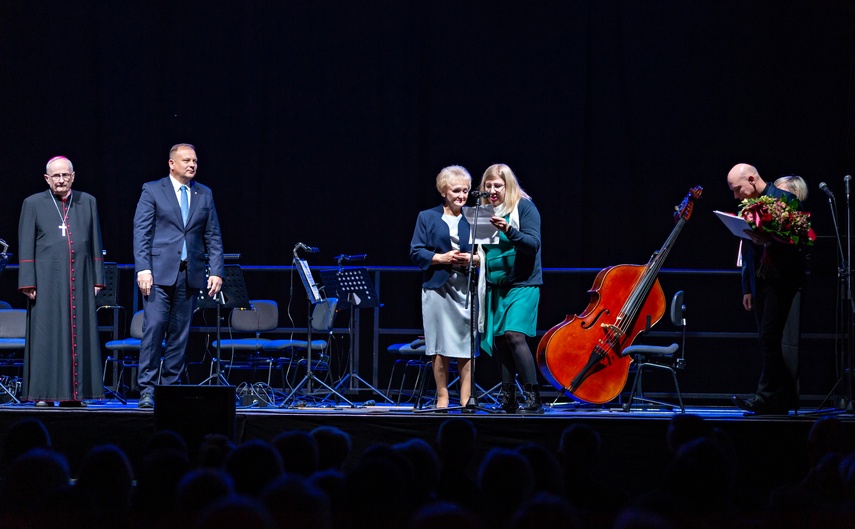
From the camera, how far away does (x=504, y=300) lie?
18.0ft

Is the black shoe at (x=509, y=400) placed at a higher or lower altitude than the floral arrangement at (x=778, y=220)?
lower

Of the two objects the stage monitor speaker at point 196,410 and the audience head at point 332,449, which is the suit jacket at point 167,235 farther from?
the audience head at point 332,449

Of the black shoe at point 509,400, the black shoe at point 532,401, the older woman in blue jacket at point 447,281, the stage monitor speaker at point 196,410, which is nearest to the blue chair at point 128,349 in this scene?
the older woman in blue jacket at point 447,281

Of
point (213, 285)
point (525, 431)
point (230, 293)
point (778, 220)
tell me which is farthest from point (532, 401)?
point (230, 293)

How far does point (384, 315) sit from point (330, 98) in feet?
6.88

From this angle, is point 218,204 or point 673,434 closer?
point 673,434

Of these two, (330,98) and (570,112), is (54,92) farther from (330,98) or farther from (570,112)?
(570,112)

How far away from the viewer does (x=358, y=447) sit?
16.7 feet

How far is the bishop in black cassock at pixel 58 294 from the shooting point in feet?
19.0

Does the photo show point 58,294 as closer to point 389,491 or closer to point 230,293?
point 230,293

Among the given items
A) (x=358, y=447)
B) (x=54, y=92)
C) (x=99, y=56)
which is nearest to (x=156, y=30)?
(x=99, y=56)

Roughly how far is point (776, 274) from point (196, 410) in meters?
3.38

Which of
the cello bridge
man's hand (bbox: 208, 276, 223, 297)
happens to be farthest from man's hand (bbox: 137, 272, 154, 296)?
the cello bridge

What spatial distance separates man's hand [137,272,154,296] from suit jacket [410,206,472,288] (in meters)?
1.63
